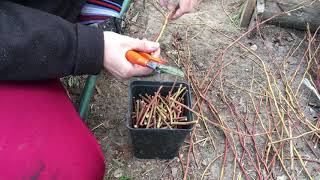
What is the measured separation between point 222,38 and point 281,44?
353 mm

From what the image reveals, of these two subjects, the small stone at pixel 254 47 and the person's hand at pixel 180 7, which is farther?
the small stone at pixel 254 47

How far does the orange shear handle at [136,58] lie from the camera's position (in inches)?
48.6

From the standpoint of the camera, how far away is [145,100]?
1.56 metres

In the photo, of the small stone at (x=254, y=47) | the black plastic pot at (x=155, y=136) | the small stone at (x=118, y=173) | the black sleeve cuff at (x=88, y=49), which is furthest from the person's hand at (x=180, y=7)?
the small stone at (x=254, y=47)

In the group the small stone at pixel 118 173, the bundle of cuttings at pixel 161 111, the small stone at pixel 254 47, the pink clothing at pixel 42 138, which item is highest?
the pink clothing at pixel 42 138

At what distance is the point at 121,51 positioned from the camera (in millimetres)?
1242

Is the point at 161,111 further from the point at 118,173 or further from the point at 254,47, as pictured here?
the point at 254,47

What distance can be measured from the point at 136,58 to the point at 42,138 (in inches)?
14.9

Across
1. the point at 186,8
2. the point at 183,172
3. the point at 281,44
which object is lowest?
the point at 183,172

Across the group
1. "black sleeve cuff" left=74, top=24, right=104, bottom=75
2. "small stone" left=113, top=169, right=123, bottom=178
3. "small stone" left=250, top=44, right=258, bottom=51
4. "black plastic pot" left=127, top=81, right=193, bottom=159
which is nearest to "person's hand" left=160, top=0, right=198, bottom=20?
"black plastic pot" left=127, top=81, right=193, bottom=159

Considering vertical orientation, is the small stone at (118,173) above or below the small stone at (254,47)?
below

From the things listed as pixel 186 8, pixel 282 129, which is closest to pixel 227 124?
pixel 282 129

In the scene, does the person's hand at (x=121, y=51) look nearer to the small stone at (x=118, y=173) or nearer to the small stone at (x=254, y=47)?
the small stone at (x=118, y=173)

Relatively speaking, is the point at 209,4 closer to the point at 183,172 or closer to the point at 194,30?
the point at 194,30
